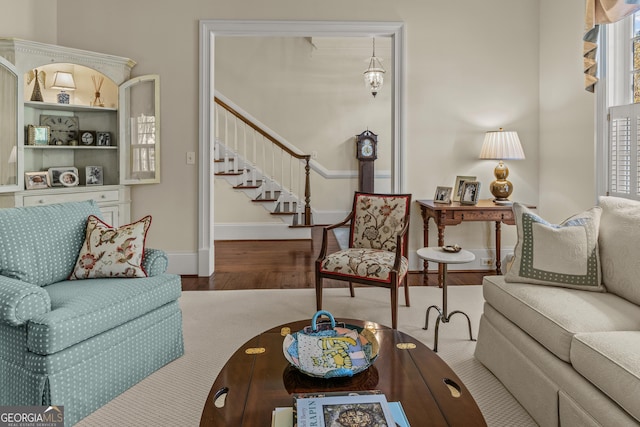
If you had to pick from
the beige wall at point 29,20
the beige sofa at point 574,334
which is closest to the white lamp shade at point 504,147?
the beige sofa at point 574,334

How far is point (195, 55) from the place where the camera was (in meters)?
4.54

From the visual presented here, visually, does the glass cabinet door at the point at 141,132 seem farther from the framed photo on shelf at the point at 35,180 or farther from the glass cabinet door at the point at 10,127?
the glass cabinet door at the point at 10,127

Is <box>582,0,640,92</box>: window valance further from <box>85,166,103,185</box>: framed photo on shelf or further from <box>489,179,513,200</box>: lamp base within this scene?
<box>85,166,103,185</box>: framed photo on shelf

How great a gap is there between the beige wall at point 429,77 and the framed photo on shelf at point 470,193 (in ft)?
1.05

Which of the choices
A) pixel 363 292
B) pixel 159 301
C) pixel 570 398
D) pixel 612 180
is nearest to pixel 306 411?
pixel 570 398

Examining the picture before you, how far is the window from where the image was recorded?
3260mm

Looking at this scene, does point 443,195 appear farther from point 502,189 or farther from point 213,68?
point 213,68

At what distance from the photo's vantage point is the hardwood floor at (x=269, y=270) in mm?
4332

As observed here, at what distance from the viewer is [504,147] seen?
4.39 metres

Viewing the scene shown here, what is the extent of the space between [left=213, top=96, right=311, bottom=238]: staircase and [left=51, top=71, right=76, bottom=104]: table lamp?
9.55 feet

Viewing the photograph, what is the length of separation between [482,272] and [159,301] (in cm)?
358

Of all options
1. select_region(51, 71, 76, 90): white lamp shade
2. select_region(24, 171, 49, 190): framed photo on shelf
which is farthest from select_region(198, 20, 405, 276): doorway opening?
select_region(24, 171, 49, 190): framed photo on shelf

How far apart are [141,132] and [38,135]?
35.7 inches

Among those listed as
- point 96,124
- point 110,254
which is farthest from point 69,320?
point 96,124
